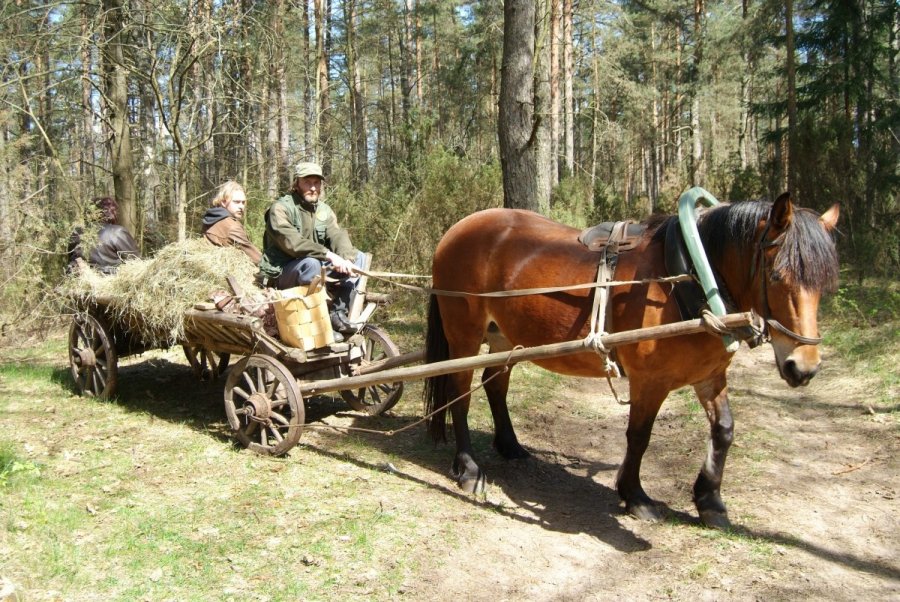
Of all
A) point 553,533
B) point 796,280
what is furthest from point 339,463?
point 796,280

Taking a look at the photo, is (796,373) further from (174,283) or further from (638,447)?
(174,283)

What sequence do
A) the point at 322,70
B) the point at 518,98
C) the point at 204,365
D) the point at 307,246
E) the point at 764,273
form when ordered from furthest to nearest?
the point at 322,70, the point at 518,98, the point at 204,365, the point at 307,246, the point at 764,273

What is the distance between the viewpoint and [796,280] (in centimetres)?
300

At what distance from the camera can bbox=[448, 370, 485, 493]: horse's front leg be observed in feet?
14.3

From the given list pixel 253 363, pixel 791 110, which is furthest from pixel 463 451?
pixel 791 110

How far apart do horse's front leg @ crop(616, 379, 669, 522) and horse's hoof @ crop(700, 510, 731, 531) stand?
0.83ft

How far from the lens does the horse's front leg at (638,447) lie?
3.75 metres

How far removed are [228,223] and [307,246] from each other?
3.39ft

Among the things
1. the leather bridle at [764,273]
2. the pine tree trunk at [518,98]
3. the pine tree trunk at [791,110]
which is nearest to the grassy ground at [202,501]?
the leather bridle at [764,273]

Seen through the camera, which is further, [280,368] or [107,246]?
[107,246]

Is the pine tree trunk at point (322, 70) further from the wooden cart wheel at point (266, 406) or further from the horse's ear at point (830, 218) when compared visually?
the horse's ear at point (830, 218)

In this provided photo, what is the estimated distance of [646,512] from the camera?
3873 millimetres

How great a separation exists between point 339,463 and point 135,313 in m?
2.07

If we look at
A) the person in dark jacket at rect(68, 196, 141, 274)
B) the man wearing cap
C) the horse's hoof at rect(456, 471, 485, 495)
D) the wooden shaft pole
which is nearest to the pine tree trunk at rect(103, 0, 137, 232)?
the person in dark jacket at rect(68, 196, 141, 274)
